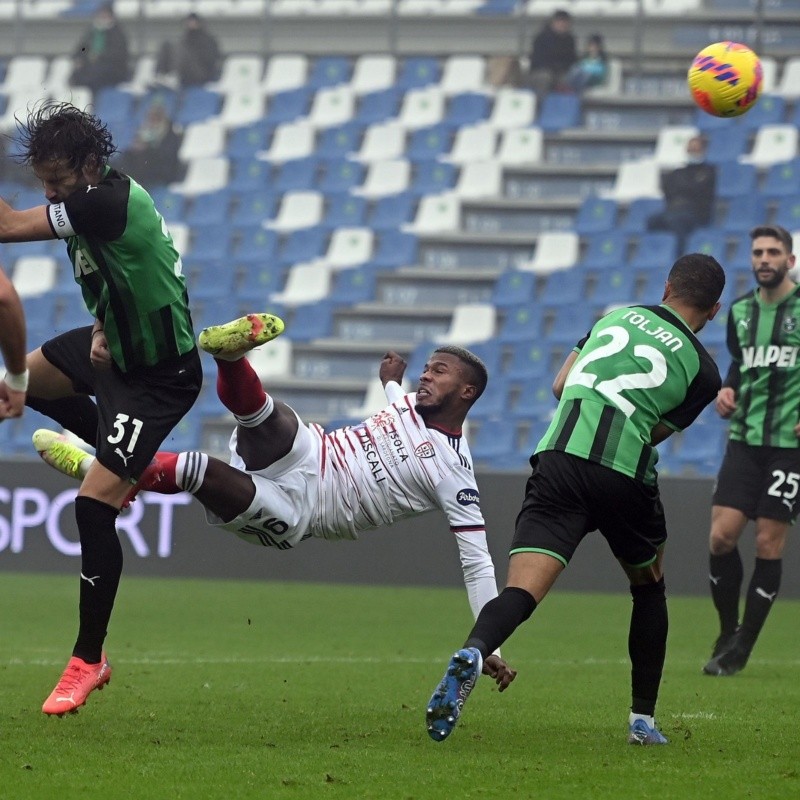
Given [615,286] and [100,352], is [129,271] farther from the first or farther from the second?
[615,286]

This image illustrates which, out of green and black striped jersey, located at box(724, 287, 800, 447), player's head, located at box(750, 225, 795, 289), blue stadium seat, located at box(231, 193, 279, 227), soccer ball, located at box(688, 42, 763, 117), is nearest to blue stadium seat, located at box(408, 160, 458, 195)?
blue stadium seat, located at box(231, 193, 279, 227)

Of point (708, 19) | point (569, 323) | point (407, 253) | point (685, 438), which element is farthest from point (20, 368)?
point (708, 19)

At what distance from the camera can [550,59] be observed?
65.5 feet

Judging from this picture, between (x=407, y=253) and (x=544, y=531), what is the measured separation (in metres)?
13.4

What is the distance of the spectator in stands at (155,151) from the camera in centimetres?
1997

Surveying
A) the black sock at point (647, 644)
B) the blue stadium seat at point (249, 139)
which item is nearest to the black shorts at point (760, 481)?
the black sock at point (647, 644)

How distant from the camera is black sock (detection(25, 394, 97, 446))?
719 cm

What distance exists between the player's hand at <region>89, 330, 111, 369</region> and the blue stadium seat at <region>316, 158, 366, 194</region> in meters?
13.7

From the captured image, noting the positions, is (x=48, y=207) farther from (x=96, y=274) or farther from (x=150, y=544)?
(x=150, y=544)

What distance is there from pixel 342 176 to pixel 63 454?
13524mm

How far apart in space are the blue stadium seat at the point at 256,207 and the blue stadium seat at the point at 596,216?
4.10 m

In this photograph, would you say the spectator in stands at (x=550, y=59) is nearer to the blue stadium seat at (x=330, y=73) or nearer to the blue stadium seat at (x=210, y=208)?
the blue stadium seat at (x=330, y=73)

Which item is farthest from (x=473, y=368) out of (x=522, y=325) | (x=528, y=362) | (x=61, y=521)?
(x=522, y=325)

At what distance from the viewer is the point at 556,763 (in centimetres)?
546
